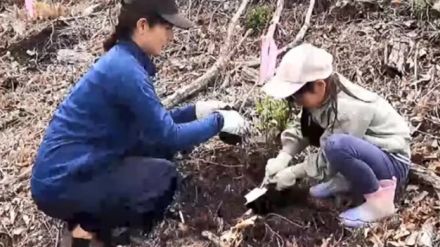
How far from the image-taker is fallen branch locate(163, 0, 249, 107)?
3.93 meters

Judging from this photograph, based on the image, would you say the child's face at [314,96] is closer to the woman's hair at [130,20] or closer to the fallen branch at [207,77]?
the woman's hair at [130,20]

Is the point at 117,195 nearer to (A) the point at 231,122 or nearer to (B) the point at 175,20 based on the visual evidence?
(A) the point at 231,122

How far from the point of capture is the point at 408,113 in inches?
141

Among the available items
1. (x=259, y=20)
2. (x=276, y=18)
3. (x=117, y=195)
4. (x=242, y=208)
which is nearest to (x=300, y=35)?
(x=276, y=18)

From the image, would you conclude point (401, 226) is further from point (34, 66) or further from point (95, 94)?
point (34, 66)

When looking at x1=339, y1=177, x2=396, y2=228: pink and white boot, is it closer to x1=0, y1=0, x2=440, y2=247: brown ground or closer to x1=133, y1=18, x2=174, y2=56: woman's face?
x1=0, y1=0, x2=440, y2=247: brown ground

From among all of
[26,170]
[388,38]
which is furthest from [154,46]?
[388,38]

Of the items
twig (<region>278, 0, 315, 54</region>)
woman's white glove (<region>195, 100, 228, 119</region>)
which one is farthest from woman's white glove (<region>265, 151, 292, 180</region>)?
twig (<region>278, 0, 315, 54</region>)

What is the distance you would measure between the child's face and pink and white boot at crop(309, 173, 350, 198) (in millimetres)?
302

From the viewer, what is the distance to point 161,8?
117 inches

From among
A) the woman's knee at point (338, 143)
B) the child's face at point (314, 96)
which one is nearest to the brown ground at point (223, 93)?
the woman's knee at point (338, 143)

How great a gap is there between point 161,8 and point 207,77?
111 cm

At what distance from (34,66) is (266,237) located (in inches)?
87.3

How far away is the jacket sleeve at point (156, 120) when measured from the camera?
2932 millimetres
